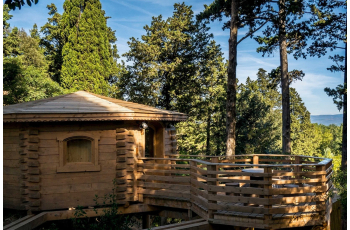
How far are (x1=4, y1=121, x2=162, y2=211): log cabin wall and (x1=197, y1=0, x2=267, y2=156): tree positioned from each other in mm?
5105

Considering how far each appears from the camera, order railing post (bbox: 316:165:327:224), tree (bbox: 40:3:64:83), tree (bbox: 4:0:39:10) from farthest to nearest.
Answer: tree (bbox: 40:3:64:83) → railing post (bbox: 316:165:327:224) → tree (bbox: 4:0:39:10)

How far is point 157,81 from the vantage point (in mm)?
20766

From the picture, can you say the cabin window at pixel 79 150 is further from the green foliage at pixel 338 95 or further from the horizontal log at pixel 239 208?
the green foliage at pixel 338 95

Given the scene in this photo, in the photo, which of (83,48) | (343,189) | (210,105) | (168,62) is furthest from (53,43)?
(343,189)

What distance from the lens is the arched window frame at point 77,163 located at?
794 centimetres

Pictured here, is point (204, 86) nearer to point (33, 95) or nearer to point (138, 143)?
point (33, 95)

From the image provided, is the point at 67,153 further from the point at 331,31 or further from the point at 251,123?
the point at 251,123

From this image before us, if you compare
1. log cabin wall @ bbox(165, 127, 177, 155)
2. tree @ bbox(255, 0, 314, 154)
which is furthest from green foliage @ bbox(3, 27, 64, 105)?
tree @ bbox(255, 0, 314, 154)

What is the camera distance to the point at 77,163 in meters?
8.09

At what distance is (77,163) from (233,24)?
329 inches

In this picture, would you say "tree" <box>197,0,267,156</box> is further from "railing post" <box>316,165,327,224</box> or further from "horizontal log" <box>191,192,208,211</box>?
"railing post" <box>316,165,327,224</box>

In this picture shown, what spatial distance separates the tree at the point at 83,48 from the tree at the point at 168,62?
2.88 m

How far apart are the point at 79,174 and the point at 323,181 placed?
5.81m

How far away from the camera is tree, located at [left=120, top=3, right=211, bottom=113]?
20.5 meters
